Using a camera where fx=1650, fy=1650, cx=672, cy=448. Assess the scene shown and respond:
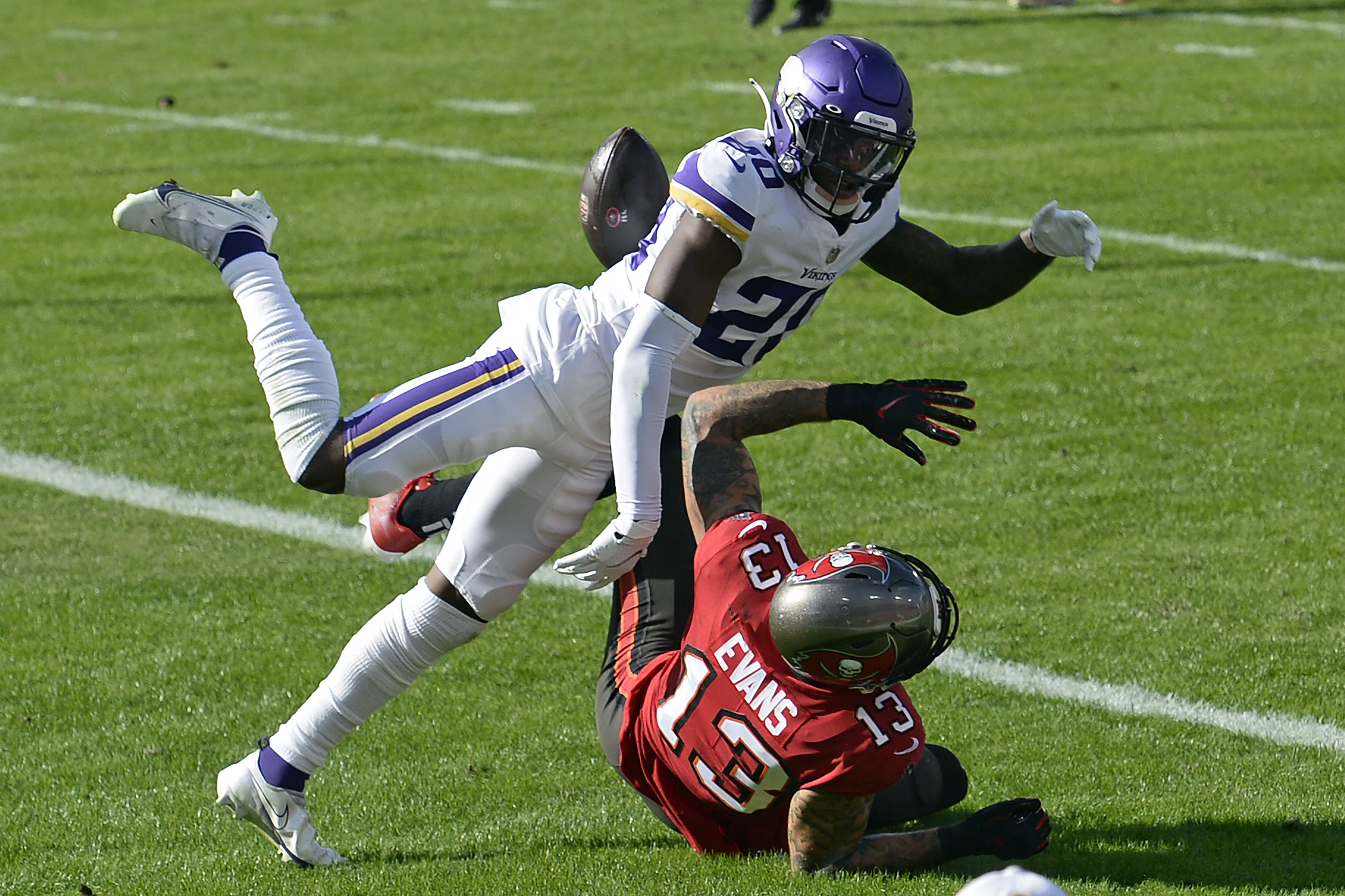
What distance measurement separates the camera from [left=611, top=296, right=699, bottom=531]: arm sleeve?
3621 mm

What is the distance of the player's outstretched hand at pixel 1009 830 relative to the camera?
343cm

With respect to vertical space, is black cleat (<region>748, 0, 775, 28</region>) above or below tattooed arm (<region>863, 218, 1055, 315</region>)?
below

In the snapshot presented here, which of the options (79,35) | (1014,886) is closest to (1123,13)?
(79,35)

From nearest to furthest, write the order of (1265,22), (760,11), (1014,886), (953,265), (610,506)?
(1014,886) < (953,265) < (610,506) < (1265,22) < (760,11)

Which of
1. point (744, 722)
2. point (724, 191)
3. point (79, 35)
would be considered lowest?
point (79, 35)

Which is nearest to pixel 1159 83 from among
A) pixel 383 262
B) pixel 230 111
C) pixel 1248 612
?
pixel 383 262

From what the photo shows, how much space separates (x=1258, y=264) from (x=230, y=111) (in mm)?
8300

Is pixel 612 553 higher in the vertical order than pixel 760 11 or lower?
higher

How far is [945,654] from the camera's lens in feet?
16.2

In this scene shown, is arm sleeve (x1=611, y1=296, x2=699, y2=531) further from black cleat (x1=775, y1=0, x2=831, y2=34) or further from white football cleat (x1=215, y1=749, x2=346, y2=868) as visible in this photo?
black cleat (x1=775, y1=0, x2=831, y2=34)

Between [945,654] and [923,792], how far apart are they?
4.03 ft

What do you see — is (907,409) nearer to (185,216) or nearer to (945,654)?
(945,654)

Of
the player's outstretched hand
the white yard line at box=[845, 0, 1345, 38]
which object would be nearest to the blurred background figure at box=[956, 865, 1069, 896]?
the player's outstretched hand

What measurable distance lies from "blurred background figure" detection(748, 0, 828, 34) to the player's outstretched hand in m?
11.9
